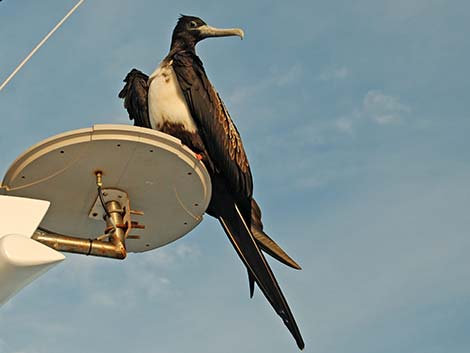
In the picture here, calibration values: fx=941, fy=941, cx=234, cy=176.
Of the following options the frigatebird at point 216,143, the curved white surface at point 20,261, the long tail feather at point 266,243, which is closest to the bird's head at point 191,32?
the frigatebird at point 216,143

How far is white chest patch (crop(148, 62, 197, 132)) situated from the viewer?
7102mm

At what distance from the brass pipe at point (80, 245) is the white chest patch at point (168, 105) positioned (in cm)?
179

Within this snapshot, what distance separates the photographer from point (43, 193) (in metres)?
5.64

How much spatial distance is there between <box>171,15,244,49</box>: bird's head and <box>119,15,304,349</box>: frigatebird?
53 cm

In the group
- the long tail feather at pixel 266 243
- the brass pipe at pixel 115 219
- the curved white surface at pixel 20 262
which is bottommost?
the curved white surface at pixel 20 262

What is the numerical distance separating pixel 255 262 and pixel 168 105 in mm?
1383

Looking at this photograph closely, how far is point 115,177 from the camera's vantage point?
5.60 meters

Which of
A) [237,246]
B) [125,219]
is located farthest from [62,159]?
[237,246]

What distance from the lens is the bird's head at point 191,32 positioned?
26.4 ft

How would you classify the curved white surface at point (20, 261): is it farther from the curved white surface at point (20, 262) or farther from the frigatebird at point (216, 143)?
the frigatebird at point (216, 143)

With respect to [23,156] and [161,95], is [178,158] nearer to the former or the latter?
[23,156]

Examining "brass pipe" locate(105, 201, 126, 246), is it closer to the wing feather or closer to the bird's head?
the wing feather

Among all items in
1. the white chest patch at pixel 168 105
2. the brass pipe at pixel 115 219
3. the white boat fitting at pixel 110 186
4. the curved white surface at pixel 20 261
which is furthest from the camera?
the white chest patch at pixel 168 105

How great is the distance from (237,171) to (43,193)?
1906mm
